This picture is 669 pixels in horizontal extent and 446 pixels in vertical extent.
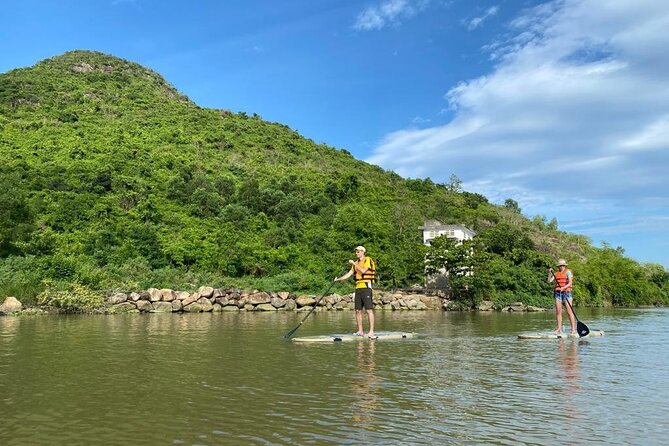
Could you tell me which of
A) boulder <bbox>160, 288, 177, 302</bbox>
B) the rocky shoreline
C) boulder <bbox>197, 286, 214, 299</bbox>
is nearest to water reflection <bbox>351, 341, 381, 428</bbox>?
the rocky shoreline

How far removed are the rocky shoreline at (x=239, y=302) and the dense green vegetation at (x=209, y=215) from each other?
1502 millimetres

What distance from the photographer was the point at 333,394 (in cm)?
739

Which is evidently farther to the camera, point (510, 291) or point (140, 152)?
point (140, 152)

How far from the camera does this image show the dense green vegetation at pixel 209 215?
120 feet

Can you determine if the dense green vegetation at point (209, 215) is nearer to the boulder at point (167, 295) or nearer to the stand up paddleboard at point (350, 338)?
the boulder at point (167, 295)

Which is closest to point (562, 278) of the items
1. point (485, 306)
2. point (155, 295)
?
point (155, 295)

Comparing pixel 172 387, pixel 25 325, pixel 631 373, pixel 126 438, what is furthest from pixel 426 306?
pixel 126 438

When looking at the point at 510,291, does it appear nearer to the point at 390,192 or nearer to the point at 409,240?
the point at 409,240

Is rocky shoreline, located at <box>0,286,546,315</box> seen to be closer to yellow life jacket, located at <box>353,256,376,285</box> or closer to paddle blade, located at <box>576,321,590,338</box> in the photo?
yellow life jacket, located at <box>353,256,376,285</box>

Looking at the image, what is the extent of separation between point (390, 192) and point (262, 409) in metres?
63.9

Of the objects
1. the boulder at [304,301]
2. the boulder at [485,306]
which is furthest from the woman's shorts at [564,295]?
the boulder at [485,306]

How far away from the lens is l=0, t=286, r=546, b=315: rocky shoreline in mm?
29250

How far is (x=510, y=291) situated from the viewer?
4200 cm

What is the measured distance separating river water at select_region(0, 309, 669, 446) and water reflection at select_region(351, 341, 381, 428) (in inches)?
0.8
